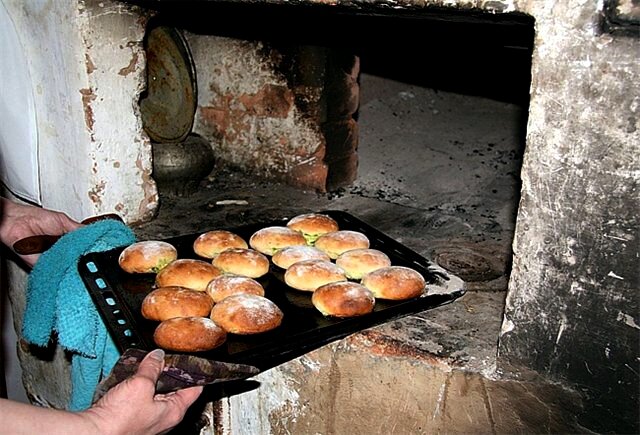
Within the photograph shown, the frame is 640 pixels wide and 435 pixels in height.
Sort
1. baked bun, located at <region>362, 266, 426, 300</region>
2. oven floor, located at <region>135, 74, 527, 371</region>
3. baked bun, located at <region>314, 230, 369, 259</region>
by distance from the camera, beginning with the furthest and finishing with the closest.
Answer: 1. baked bun, located at <region>314, 230, 369, 259</region>
2. oven floor, located at <region>135, 74, 527, 371</region>
3. baked bun, located at <region>362, 266, 426, 300</region>

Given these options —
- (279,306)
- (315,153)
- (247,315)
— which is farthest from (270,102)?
(247,315)

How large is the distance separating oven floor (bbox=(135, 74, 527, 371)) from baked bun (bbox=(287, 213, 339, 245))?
0.31m

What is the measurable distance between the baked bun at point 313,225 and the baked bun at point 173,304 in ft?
1.32

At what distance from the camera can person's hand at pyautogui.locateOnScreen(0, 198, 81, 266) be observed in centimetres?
189

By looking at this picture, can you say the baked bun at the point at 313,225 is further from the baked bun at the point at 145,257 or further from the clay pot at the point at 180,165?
the clay pot at the point at 180,165

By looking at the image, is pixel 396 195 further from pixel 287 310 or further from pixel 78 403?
pixel 78 403

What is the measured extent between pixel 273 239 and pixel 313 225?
0.13m

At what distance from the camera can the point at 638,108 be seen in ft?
3.46

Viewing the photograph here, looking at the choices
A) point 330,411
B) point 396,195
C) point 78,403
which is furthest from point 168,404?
point 396,195

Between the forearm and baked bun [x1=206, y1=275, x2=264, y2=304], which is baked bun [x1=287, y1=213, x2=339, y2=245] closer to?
baked bun [x1=206, y1=275, x2=264, y2=304]

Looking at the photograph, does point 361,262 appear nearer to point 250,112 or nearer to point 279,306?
point 279,306

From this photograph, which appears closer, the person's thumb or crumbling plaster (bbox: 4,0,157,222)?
the person's thumb

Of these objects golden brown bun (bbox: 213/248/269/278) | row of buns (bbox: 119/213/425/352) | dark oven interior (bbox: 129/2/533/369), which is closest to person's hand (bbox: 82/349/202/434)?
row of buns (bbox: 119/213/425/352)

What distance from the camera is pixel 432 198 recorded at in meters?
2.47
